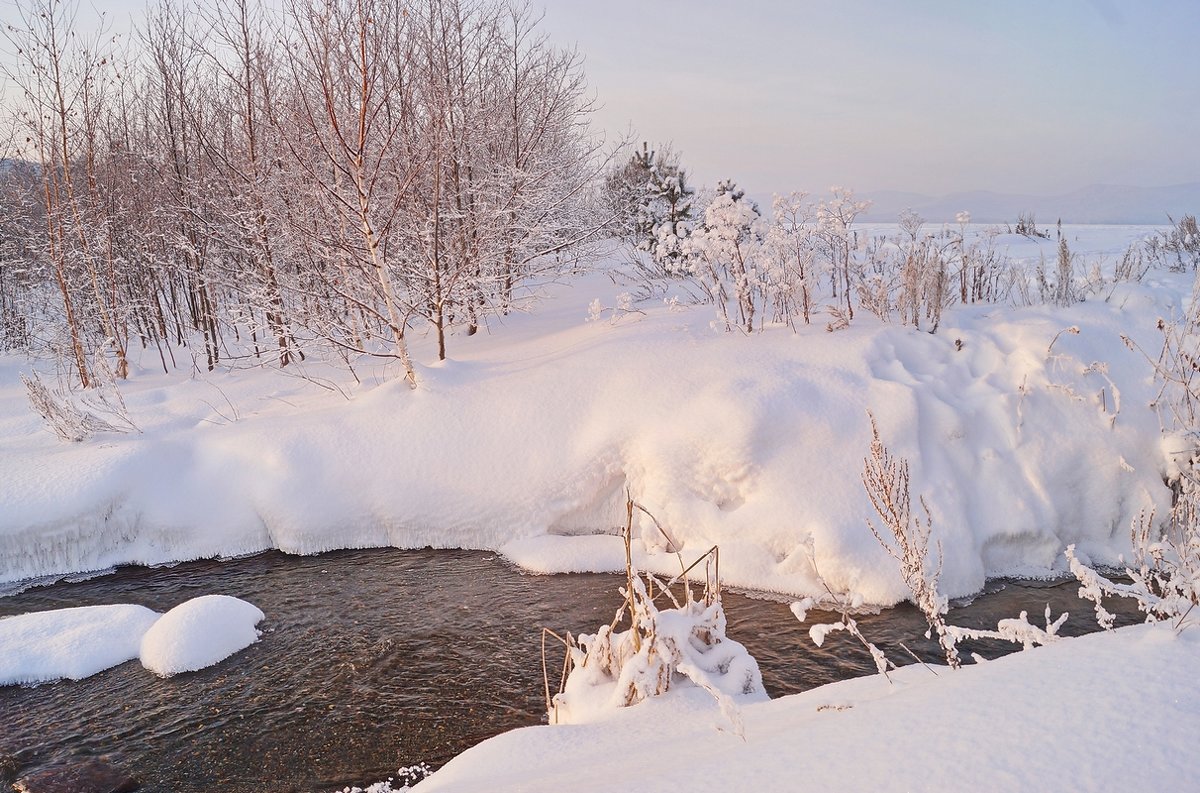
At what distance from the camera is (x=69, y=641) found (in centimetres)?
547

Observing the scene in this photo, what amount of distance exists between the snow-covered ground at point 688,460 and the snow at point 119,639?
1.45 metres

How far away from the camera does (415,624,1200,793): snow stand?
1833mm

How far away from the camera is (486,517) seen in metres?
7.25

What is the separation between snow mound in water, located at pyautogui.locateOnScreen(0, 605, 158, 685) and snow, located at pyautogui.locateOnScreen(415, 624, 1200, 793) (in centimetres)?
376

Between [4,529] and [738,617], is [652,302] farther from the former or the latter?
[4,529]

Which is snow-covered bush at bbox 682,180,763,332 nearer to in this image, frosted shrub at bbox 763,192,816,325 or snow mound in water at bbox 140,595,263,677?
frosted shrub at bbox 763,192,816,325

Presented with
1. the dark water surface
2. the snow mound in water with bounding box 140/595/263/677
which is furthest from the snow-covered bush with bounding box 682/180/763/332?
the snow mound in water with bounding box 140/595/263/677

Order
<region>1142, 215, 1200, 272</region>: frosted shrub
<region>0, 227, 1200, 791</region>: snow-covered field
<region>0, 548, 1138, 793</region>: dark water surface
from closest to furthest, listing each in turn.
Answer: <region>0, 548, 1138, 793</region>: dark water surface → <region>0, 227, 1200, 791</region>: snow-covered field → <region>1142, 215, 1200, 272</region>: frosted shrub

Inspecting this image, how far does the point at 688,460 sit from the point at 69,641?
15.8 feet

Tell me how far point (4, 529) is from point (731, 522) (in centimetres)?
638

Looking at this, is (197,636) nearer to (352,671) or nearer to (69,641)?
(69,641)

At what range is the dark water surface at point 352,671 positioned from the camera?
4.36 metres

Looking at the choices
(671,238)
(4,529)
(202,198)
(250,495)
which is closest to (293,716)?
(250,495)

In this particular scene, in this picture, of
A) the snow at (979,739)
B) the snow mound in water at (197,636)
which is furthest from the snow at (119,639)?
the snow at (979,739)
